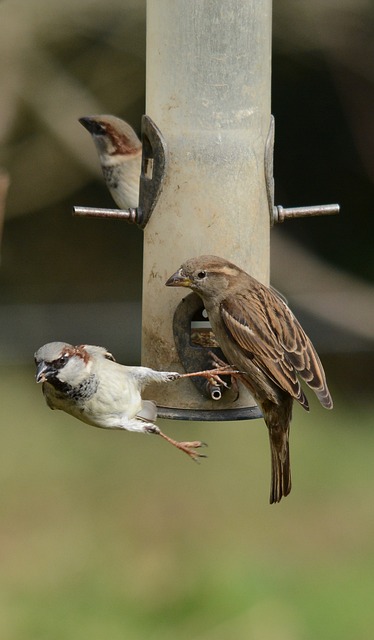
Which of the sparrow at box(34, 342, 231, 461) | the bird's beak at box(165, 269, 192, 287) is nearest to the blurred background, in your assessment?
the sparrow at box(34, 342, 231, 461)

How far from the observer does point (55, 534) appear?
8117 mm

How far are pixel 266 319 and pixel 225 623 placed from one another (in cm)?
236

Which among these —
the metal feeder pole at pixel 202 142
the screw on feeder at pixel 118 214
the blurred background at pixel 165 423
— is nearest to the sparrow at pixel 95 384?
the metal feeder pole at pixel 202 142

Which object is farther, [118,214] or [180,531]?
[180,531]

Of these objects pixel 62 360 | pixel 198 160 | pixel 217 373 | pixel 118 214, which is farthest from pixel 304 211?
pixel 62 360

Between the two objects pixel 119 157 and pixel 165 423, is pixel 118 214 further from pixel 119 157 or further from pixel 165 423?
pixel 165 423

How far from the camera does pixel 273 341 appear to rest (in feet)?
17.1

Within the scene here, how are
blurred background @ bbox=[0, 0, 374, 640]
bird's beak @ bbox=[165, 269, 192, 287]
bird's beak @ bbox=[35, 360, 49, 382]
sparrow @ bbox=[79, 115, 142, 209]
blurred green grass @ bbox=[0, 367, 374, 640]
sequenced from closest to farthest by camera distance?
bird's beak @ bbox=[35, 360, 49, 382], bird's beak @ bbox=[165, 269, 192, 287], sparrow @ bbox=[79, 115, 142, 209], blurred green grass @ bbox=[0, 367, 374, 640], blurred background @ bbox=[0, 0, 374, 640]

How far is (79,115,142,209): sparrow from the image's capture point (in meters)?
6.25

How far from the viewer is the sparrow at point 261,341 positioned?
5.16 metres

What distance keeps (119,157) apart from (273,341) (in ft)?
4.79

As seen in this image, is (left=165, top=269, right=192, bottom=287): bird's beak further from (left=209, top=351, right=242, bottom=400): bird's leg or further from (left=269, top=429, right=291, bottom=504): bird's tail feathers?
(left=269, top=429, right=291, bottom=504): bird's tail feathers

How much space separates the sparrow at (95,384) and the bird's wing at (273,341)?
0.53 ft

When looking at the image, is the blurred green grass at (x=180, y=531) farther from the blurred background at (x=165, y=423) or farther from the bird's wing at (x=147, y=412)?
the bird's wing at (x=147, y=412)
